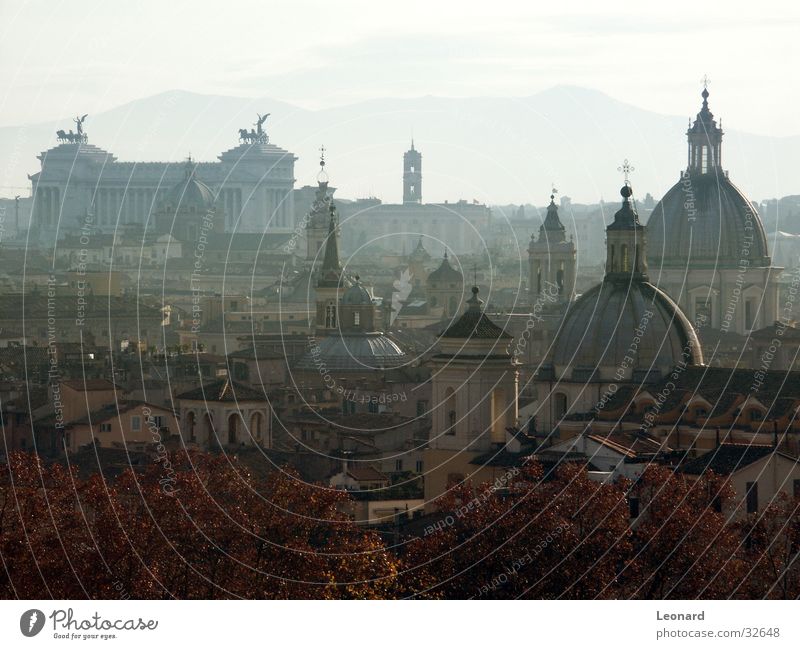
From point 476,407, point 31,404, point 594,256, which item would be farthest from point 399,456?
point 594,256

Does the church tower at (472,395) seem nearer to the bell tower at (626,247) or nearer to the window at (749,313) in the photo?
the bell tower at (626,247)

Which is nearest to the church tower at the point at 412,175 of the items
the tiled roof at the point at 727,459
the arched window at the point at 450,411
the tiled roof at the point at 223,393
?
the tiled roof at the point at 223,393

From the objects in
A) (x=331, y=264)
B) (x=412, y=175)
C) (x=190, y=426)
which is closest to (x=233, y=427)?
(x=190, y=426)

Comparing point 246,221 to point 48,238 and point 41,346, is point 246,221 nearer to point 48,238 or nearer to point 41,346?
point 48,238

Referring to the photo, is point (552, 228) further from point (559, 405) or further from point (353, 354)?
point (559, 405)

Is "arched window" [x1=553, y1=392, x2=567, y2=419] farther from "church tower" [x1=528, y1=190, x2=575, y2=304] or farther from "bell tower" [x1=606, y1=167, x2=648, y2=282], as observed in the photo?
"church tower" [x1=528, y1=190, x2=575, y2=304]

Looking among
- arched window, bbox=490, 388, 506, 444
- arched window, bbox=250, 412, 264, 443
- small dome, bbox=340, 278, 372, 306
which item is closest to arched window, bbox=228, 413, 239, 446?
arched window, bbox=250, 412, 264, 443
